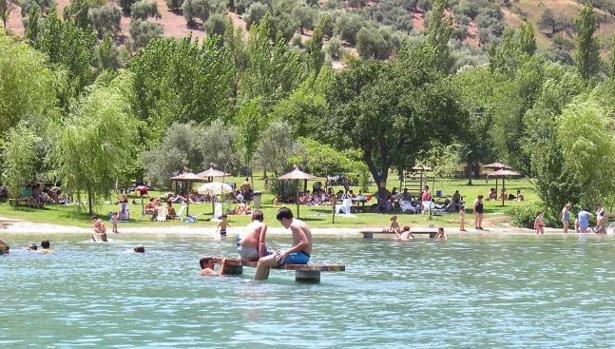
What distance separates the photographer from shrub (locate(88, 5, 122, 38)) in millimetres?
172250

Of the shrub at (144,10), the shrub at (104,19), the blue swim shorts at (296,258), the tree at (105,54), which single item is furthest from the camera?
the shrub at (144,10)

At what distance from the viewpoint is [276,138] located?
246 feet

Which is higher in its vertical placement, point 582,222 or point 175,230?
point 582,222

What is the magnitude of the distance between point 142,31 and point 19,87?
109792mm

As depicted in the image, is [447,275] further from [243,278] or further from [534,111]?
[534,111]

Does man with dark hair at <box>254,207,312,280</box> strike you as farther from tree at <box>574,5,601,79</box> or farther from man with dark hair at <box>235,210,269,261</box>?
tree at <box>574,5,601,79</box>

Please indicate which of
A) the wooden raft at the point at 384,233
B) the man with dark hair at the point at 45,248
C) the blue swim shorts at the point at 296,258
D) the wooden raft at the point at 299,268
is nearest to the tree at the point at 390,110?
the wooden raft at the point at 384,233

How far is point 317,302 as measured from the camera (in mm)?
26328

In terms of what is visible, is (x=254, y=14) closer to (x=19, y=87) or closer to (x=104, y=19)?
(x=104, y=19)

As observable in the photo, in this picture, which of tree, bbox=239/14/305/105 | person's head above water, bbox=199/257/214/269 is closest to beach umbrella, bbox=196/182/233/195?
person's head above water, bbox=199/257/214/269

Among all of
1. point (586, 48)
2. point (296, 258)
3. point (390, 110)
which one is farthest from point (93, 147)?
point (586, 48)

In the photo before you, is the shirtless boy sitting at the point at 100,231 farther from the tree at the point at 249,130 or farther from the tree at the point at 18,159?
the tree at the point at 249,130

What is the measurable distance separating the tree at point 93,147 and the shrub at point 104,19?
118 metres

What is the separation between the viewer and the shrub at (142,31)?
554 feet
